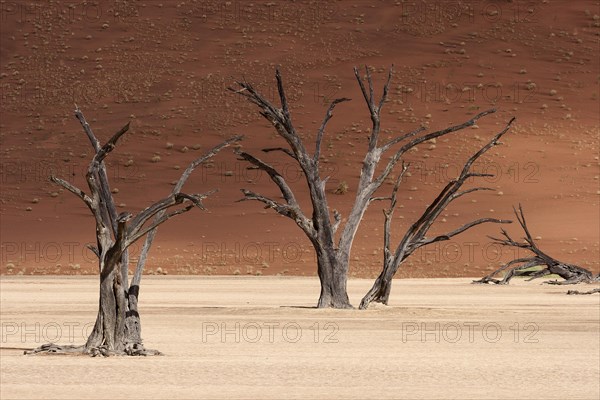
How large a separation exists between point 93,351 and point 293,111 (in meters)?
44.9

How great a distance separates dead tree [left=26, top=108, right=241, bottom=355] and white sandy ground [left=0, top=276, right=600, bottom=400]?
435 millimetres

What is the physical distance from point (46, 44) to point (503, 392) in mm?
59781

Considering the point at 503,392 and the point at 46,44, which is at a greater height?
the point at 46,44

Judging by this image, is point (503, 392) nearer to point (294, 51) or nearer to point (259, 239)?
point (259, 239)

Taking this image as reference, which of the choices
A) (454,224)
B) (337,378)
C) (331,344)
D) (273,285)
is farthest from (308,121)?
(337,378)

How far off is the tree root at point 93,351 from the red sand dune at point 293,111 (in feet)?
87.8

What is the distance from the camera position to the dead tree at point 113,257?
15469 millimetres

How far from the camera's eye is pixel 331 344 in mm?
18031

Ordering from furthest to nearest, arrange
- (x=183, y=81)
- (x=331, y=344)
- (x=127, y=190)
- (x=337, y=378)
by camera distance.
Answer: (x=183, y=81) → (x=127, y=190) → (x=331, y=344) → (x=337, y=378)
